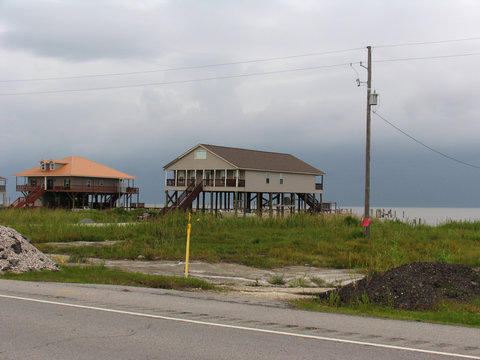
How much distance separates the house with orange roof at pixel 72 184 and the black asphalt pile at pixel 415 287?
219ft

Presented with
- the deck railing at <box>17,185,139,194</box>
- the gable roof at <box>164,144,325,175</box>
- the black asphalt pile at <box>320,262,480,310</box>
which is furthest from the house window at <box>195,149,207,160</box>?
the black asphalt pile at <box>320,262,480,310</box>

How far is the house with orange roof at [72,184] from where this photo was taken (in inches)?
3009

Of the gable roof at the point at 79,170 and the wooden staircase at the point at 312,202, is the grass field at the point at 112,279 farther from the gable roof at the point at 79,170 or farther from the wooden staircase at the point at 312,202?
the gable roof at the point at 79,170

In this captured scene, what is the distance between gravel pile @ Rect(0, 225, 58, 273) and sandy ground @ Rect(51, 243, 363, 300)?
132 inches

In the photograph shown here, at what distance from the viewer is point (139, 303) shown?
11281 millimetres

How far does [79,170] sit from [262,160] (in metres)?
28.1

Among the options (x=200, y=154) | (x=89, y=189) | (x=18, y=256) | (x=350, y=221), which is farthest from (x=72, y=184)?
(x=18, y=256)

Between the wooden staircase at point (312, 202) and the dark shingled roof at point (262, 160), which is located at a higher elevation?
the dark shingled roof at point (262, 160)

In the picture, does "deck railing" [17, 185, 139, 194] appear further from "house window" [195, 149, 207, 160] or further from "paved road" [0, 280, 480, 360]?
"paved road" [0, 280, 480, 360]

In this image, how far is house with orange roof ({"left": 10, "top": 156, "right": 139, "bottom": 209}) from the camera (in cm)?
7644

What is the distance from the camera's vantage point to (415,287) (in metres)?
12.4

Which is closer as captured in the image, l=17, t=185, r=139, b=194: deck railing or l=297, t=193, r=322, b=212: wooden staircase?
l=297, t=193, r=322, b=212: wooden staircase

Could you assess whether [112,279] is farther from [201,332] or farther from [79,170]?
[79,170]

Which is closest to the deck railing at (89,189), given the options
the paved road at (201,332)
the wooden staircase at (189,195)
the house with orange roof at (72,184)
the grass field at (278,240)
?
the house with orange roof at (72,184)
